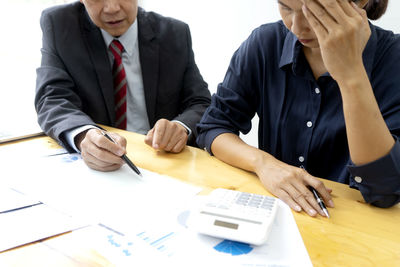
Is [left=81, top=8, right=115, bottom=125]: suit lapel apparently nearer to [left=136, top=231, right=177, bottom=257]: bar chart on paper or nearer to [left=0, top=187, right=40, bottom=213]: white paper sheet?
[left=0, top=187, right=40, bottom=213]: white paper sheet

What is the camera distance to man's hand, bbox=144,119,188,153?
0.96 m

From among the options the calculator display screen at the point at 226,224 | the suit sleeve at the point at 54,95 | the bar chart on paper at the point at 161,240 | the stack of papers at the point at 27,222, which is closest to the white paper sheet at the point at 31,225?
the stack of papers at the point at 27,222

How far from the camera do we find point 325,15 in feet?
2.19

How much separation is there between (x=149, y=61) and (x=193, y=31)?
1.27 m

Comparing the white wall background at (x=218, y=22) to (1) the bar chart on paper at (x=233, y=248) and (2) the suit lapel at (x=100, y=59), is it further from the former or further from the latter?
(1) the bar chart on paper at (x=233, y=248)

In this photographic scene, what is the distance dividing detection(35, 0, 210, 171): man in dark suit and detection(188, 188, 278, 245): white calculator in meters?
0.38

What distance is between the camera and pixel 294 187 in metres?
0.72

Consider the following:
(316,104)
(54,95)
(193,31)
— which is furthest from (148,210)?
(193,31)

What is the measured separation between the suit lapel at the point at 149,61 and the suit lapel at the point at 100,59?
15 cm

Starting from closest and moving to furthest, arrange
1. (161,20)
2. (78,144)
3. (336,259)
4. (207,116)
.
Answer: (336,259) < (78,144) < (207,116) < (161,20)

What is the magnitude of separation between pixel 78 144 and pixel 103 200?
31 centimetres

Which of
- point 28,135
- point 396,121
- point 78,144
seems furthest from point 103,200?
point 396,121

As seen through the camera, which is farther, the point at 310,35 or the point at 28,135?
the point at 28,135

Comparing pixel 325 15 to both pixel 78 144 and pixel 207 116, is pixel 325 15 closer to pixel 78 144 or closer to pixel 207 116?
pixel 207 116
